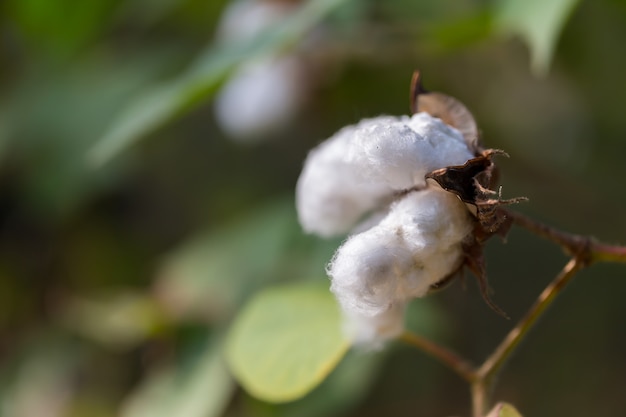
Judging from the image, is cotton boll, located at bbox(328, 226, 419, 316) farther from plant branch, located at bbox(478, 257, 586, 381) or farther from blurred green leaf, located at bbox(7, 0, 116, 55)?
blurred green leaf, located at bbox(7, 0, 116, 55)

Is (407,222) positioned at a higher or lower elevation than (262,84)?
higher

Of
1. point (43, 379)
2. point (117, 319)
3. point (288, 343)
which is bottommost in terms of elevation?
point (43, 379)

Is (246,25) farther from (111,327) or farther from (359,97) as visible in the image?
(111,327)

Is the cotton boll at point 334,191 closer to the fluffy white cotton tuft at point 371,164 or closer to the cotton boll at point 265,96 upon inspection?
the fluffy white cotton tuft at point 371,164

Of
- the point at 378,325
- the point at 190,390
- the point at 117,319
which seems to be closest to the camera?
the point at 378,325

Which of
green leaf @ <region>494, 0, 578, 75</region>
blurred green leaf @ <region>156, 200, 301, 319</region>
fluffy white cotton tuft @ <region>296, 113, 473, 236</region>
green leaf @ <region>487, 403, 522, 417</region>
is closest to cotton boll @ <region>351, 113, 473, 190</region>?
A: fluffy white cotton tuft @ <region>296, 113, 473, 236</region>

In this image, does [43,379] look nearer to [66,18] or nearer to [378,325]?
[66,18]

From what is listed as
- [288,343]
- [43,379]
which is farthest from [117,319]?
[288,343]

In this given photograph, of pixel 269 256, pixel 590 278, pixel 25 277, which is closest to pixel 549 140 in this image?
pixel 590 278

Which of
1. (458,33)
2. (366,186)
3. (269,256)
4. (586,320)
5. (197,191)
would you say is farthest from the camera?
(197,191)
